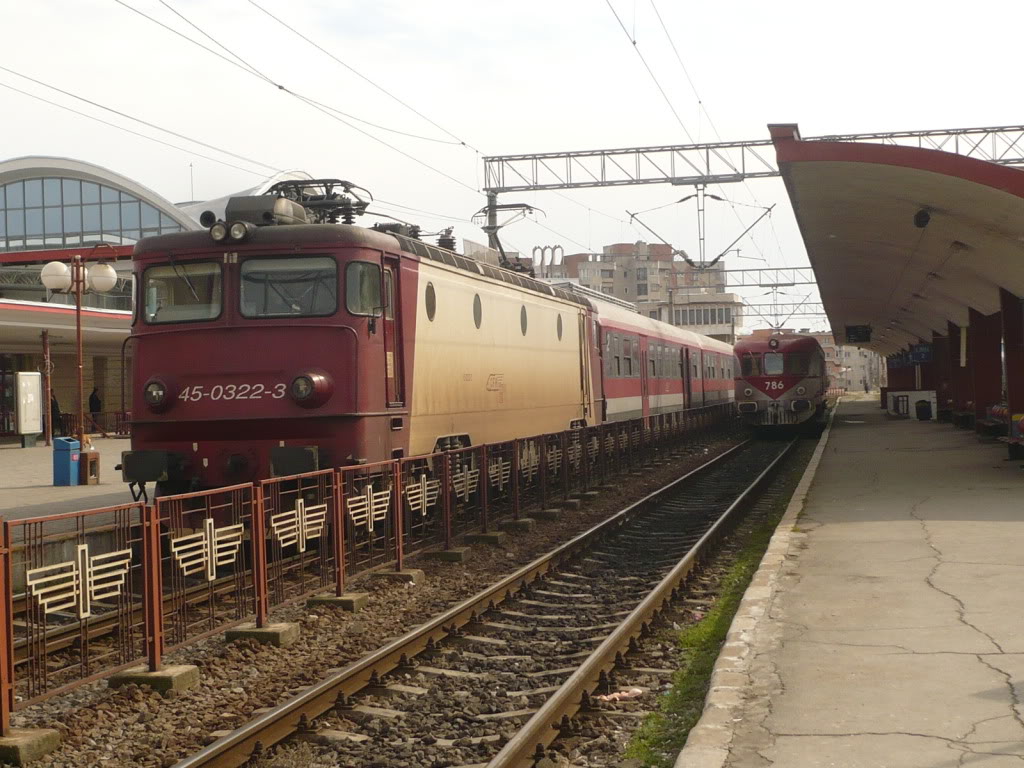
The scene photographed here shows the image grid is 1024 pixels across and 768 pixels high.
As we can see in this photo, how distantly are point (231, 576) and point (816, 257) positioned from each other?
19.6 meters

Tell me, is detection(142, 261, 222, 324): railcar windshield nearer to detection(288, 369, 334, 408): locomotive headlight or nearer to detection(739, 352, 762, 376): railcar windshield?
detection(288, 369, 334, 408): locomotive headlight

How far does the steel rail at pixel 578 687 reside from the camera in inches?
226

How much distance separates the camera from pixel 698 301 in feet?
389

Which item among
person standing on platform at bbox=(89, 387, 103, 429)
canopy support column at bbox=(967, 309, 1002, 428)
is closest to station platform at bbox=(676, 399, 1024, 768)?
canopy support column at bbox=(967, 309, 1002, 428)

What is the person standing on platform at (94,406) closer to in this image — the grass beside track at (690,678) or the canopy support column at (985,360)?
the canopy support column at (985,360)

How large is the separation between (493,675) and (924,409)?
37.6 metres

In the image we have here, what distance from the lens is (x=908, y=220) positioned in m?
20.0

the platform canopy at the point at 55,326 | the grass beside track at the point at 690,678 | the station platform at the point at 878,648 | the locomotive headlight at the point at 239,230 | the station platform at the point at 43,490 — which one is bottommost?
the grass beside track at the point at 690,678

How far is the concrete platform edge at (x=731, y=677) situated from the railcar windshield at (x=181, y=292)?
20.2 feet

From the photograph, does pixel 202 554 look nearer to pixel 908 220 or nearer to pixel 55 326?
pixel 908 220

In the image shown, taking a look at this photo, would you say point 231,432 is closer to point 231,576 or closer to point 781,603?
point 231,576

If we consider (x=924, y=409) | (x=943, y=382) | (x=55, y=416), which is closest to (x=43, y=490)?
(x=55, y=416)

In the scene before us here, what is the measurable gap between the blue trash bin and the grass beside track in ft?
38.7

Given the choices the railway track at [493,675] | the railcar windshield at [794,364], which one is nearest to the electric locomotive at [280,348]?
the railway track at [493,675]
